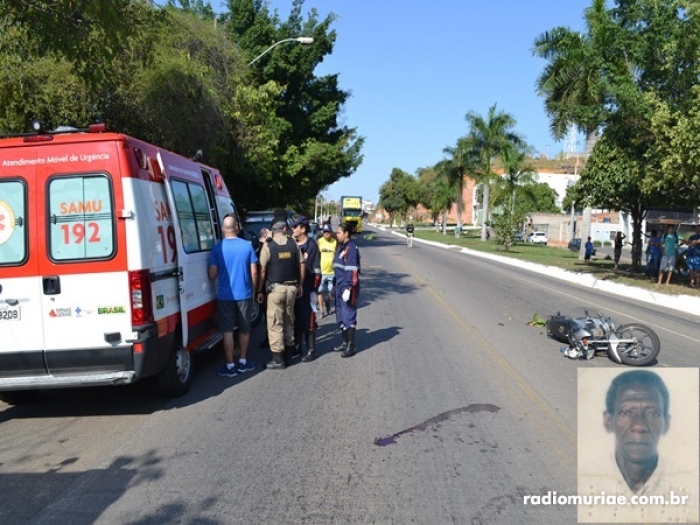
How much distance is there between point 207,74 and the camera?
1481 cm

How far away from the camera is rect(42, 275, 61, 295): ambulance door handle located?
574 centimetres

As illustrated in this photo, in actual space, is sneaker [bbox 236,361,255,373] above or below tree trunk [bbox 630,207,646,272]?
below

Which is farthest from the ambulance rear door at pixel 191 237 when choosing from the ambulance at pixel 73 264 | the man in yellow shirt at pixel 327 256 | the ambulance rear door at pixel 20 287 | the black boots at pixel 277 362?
the man in yellow shirt at pixel 327 256

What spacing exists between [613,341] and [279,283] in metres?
4.64

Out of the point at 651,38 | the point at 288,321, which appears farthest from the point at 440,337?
the point at 651,38

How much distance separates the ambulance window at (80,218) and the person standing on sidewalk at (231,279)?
192 cm

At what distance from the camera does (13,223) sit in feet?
19.0

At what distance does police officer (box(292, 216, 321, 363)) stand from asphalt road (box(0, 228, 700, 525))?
378mm

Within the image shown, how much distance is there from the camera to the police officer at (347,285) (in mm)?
8758

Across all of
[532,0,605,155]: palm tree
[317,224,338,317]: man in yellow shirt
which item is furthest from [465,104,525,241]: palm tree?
[317,224,338,317]: man in yellow shirt

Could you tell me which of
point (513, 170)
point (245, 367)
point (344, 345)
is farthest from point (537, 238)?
point (245, 367)

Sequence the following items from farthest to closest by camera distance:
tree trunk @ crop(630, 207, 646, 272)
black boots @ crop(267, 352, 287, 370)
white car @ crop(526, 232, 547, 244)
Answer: white car @ crop(526, 232, 547, 244), tree trunk @ crop(630, 207, 646, 272), black boots @ crop(267, 352, 287, 370)

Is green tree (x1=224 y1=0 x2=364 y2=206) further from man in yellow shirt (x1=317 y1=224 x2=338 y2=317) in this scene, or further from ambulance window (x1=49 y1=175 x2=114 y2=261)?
ambulance window (x1=49 y1=175 x2=114 y2=261)

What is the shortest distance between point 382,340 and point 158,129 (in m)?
7.01
